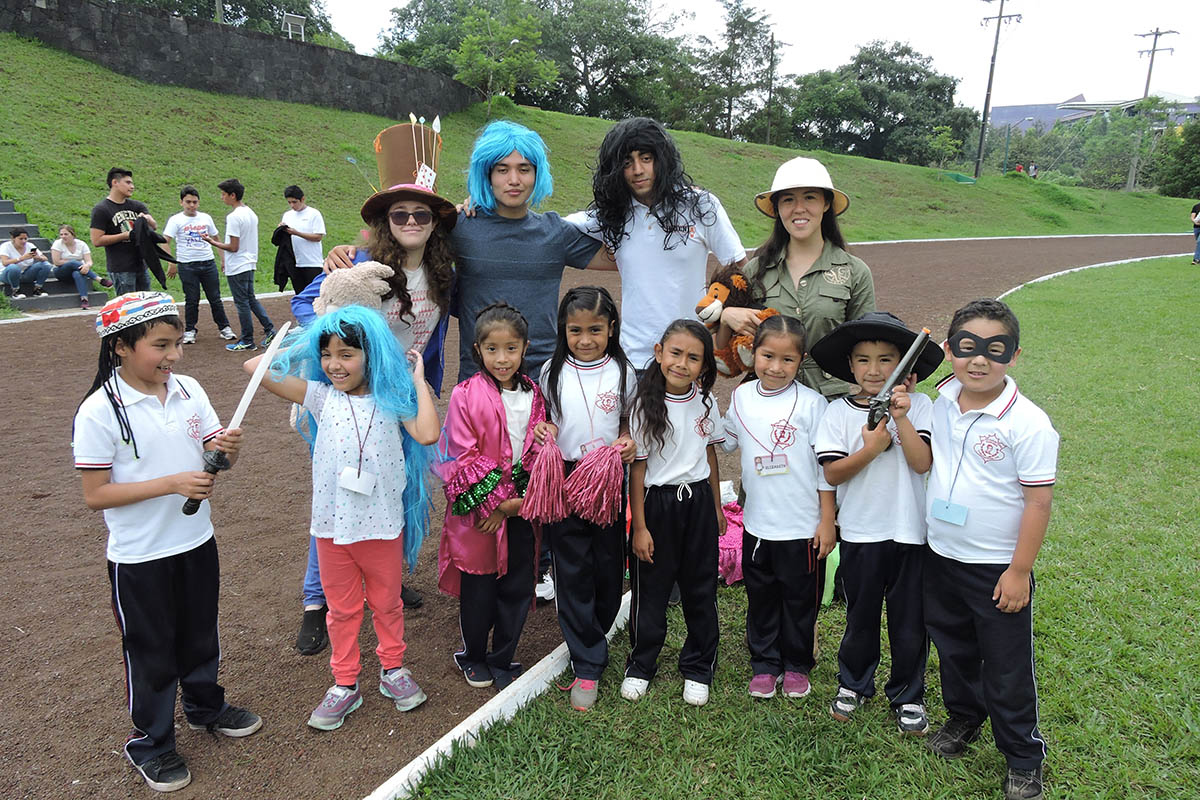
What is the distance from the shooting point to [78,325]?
10164 mm

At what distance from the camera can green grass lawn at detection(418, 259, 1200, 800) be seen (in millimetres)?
2695

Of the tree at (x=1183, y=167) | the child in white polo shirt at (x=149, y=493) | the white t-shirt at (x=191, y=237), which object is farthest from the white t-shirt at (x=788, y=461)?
the tree at (x=1183, y=167)

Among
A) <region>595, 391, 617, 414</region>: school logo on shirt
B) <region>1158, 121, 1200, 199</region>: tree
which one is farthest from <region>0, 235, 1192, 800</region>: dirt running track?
<region>1158, 121, 1200, 199</region>: tree

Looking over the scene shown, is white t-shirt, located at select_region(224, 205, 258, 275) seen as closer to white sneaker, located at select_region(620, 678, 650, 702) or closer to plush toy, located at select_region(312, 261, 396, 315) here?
plush toy, located at select_region(312, 261, 396, 315)

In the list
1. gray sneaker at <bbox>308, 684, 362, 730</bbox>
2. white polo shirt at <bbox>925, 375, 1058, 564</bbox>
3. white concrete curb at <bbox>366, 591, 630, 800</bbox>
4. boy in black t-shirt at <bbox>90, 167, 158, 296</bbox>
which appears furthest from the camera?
boy in black t-shirt at <bbox>90, 167, 158, 296</bbox>

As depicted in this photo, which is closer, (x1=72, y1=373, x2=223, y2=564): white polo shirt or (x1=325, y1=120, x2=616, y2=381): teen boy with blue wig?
(x1=72, y1=373, x2=223, y2=564): white polo shirt

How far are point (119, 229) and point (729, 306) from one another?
9.28 metres

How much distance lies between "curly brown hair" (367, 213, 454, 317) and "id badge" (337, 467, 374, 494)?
77 cm

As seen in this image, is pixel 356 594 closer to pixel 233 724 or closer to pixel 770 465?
pixel 233 724

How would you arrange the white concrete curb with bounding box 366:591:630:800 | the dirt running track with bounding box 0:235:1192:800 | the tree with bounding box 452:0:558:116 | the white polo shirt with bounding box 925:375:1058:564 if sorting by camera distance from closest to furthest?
the white polo shirt with bounding box 925:375:1058:564
the white concrete curb with bounding box 366:591:630:800
the dirt running track with bounding box 0:235:1192:800
the tree with bounding box 452:0:558:116

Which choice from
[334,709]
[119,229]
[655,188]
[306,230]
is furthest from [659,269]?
[119,229]

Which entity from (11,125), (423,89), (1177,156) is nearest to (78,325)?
(11,125)

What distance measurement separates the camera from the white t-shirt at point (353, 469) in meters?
2.98

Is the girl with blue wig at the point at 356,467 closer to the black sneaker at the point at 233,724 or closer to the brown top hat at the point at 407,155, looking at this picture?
the black sneaker at the point at 233,724
